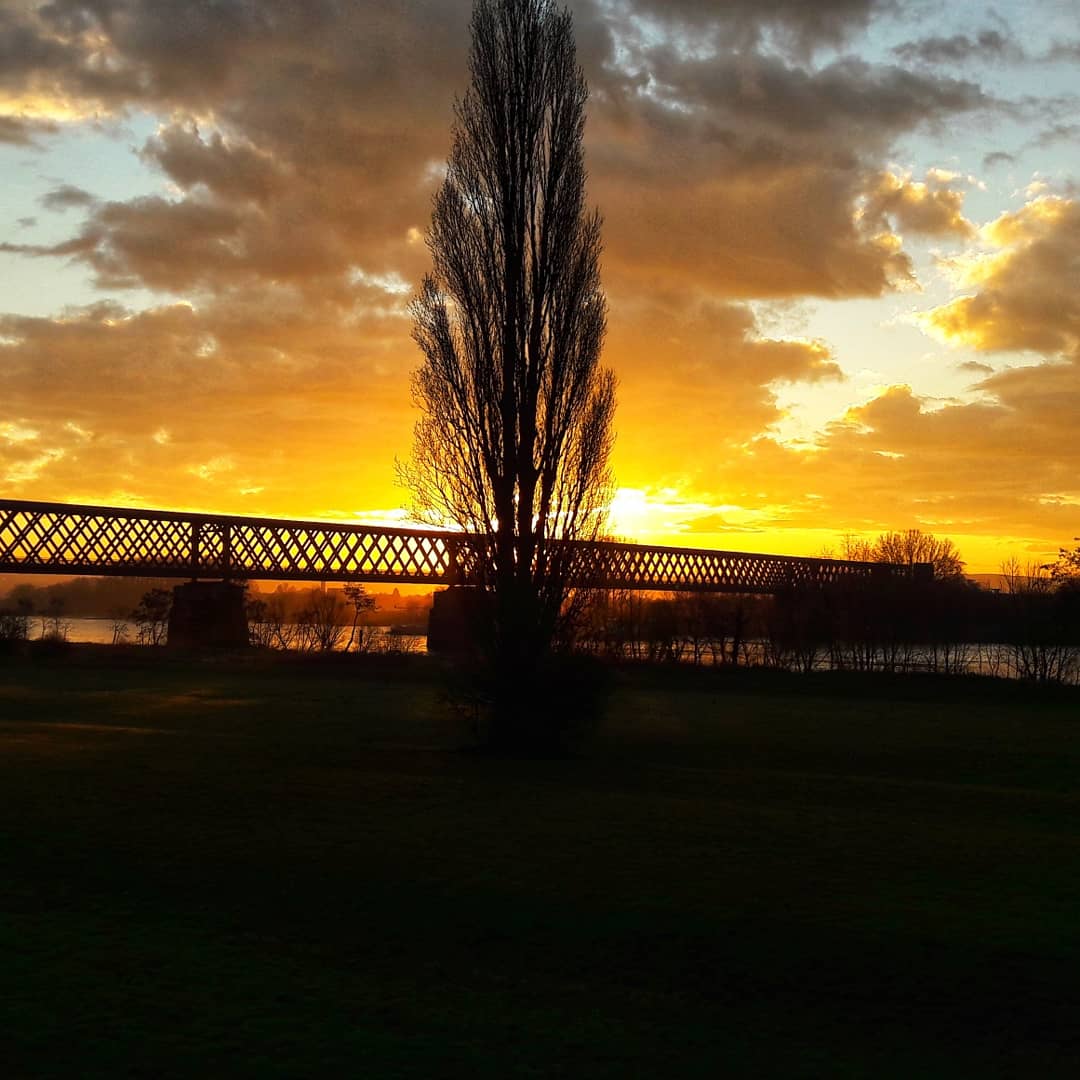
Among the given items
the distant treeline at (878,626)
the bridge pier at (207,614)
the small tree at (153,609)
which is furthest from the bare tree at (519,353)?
the small tree at (153,609)

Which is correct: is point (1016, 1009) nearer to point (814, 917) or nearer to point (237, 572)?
point (814, 917)

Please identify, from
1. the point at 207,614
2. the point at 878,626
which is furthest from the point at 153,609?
the point at 878,626

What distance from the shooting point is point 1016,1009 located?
780 centimetres

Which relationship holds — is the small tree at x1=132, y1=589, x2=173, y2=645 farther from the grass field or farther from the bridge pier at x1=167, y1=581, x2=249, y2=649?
the grass field

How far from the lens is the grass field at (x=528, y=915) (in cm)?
700

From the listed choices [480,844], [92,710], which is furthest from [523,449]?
[92,710]

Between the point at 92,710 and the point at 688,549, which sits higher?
the point at 688,549

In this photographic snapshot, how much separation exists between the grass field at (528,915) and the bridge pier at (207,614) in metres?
54.7

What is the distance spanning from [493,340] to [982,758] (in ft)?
41.0

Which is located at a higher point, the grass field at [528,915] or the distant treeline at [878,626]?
the distant treeline at [878,626]

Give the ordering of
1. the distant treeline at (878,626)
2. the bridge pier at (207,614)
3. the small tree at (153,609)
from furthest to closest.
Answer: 1. the small tree at (153,609)
2. the bridge pier at (207,614)
3. the distant treeline at (878,626)

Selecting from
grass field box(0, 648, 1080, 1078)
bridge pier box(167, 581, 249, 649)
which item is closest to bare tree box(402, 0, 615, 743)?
grass field box(0, 648, 1080, 1078)

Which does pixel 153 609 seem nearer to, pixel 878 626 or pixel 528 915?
pixel 878 626

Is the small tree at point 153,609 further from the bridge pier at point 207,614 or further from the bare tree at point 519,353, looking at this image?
the bare tree at point 519,353
